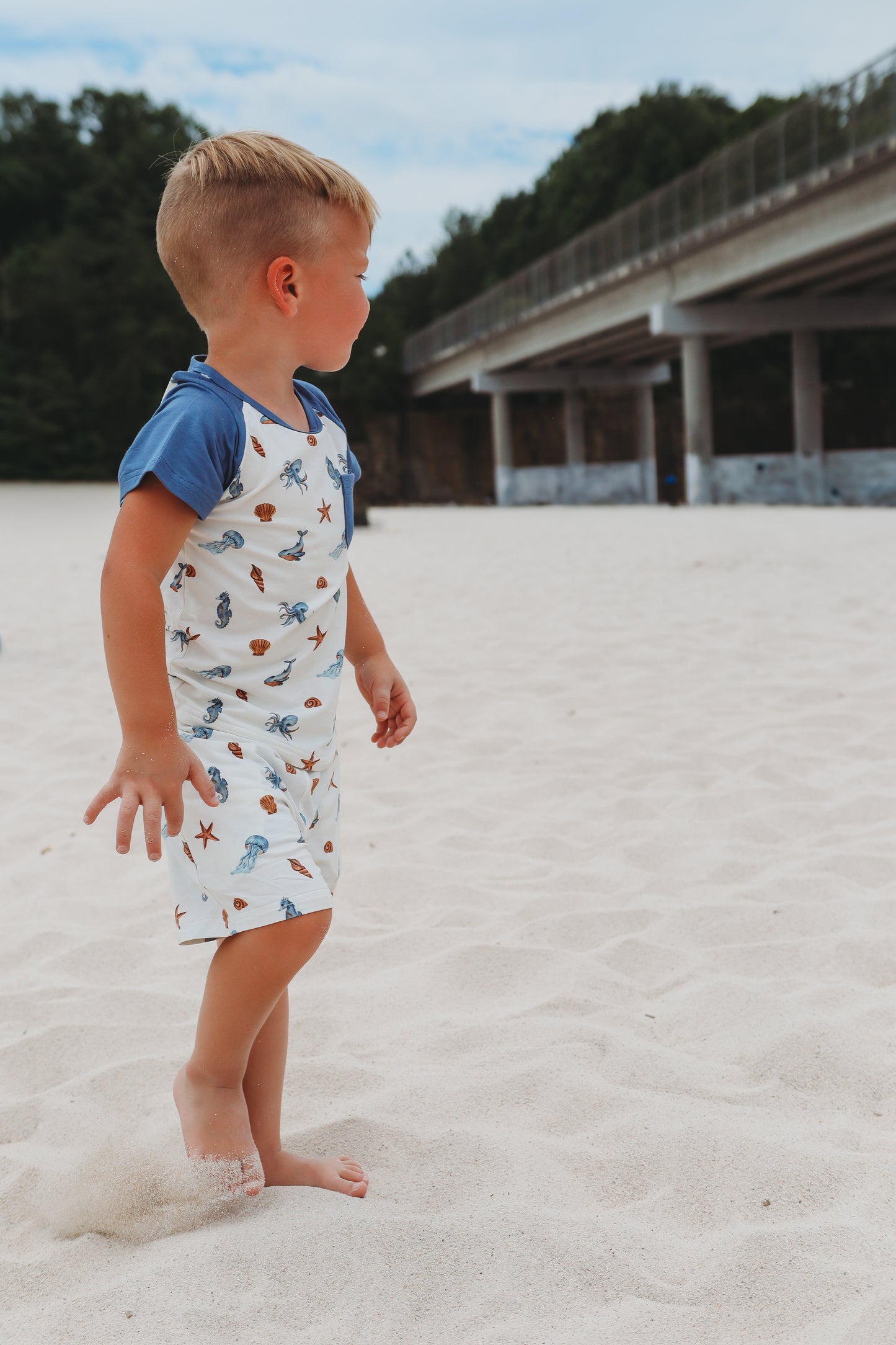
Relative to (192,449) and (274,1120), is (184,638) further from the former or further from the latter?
(274,1120)

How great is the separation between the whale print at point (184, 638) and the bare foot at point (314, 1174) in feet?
2.73

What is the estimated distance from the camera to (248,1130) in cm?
180

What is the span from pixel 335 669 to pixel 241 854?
0.37 meters

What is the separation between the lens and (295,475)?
5.80ft

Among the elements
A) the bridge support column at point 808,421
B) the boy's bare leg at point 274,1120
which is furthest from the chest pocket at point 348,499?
the bridge support column at point 808,421

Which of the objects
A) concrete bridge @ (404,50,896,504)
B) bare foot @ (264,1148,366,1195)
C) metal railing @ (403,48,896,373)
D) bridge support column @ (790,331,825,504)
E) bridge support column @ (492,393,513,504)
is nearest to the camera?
bare foot @ (264,1148,366,1195)

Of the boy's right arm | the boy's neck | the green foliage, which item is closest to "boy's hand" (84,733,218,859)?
the boy's right arm

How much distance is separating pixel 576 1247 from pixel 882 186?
1971 centimetres

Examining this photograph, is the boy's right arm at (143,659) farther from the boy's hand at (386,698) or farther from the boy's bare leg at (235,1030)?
the boy's hand at (386,698)

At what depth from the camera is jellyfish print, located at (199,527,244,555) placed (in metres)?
1.72

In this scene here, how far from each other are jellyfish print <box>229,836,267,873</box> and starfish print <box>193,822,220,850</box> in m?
0.05

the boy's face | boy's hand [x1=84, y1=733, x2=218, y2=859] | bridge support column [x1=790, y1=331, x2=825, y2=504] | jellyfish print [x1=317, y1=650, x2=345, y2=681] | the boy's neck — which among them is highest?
bridge support column [x1=790, y1=331, x2=825, y2=504]

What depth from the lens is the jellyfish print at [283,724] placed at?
1757 mm

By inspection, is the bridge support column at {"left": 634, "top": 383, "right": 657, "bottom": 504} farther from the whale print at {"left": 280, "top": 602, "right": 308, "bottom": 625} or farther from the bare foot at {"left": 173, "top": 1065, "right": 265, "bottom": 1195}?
the bare foot at {"left": 173, "top": 1065, "right": 265, "bottom": 1195}
